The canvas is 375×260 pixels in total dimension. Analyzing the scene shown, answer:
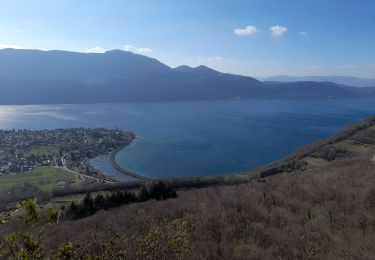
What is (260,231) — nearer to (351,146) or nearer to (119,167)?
(351,146)

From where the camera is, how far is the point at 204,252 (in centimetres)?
670

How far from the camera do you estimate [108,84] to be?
139 m

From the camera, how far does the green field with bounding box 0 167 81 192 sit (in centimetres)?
3575

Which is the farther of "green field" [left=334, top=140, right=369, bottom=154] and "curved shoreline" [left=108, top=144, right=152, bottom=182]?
"curved shoreline" [left=108, top=144, right=152, bottom=182]

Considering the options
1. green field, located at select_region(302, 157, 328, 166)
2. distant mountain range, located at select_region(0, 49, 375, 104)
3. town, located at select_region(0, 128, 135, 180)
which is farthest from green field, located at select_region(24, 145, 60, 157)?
distant mountain range, located at select_region(0, 49, 375, 104)

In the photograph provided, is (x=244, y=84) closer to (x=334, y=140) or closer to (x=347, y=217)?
(x=334, y=140)

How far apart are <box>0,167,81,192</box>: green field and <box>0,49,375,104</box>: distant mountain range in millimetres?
85437

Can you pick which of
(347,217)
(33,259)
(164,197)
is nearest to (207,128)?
(164,197)

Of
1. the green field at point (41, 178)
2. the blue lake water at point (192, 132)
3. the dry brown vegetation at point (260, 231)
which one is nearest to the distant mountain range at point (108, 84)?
the blue lake water at point (192, 132)

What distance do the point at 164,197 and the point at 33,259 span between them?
2014 cm

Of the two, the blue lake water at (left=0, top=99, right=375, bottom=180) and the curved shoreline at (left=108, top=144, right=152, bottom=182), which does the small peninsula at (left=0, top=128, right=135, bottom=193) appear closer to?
the curved shoreline at (left=108, top=144, right=152, bottom=182)

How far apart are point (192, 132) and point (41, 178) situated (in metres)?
30.0

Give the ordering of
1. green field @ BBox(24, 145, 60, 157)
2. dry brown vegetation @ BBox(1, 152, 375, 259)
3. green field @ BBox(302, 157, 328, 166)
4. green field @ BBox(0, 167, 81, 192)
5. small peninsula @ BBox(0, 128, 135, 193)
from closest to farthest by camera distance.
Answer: dry brown vegetation @ BBox(1, 152, 375, 259) < green field @ BBox(302, 157, 328, 166) < green field @ BBox(0, 167, 81, 192) < small peninsula @ BBox(0, 128, 135, 193) < green field @ BBox(24, 145, 60, 157)

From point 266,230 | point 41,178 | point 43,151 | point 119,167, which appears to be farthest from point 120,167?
point 266,230
